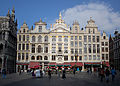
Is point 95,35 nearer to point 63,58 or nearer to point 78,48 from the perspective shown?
point 78,48

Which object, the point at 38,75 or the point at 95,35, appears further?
the point at 95,35

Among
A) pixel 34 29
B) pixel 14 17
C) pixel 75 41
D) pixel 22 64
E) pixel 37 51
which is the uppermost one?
pixel 14 17

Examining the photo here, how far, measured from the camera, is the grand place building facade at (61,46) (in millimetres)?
53500

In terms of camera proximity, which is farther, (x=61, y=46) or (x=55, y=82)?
(x=61, y=46)

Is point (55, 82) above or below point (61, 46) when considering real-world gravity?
below

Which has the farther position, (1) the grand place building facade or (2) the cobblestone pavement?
(1) the grand place building facade

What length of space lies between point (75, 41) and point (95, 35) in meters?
7.91

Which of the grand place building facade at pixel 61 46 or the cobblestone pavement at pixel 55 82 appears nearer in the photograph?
the cobblestone pavement at pixel 55 82

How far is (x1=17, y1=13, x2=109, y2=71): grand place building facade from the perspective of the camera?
176 ft

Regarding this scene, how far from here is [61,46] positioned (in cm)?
5425

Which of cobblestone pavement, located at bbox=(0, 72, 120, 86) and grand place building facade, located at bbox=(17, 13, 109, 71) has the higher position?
grand place building facade, located at bbox=(17, 13, 109, 71)

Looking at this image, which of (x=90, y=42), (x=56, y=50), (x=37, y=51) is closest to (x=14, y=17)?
(x=37, y=51)

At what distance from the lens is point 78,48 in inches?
2146

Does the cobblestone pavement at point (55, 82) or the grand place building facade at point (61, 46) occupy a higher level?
the grand place building facade at point (61, 46)
